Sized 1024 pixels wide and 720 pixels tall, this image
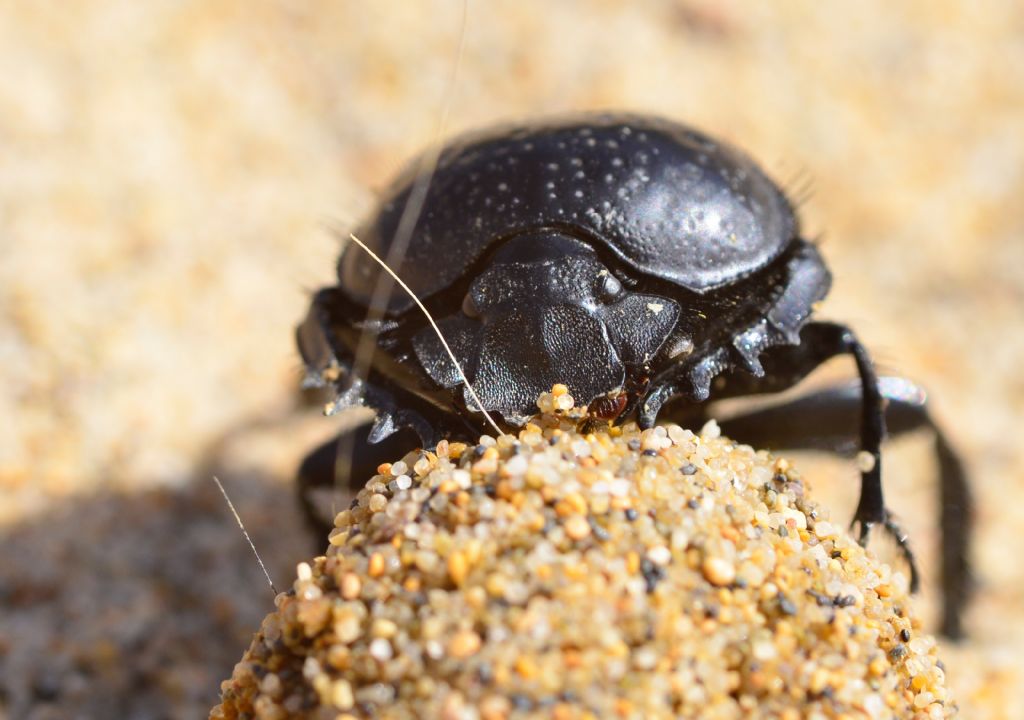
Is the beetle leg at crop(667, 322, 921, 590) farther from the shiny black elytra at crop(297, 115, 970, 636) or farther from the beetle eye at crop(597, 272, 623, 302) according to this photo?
the beetle eye at crop(597, 272, 623, 302)

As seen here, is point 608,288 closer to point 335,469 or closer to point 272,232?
point 335,469

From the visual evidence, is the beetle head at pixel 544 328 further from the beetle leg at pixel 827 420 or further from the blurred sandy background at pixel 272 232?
the blurred sandy background at pixel 272 232

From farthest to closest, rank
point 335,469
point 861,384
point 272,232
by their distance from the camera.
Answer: point 272,232 < point 335,469 < point 861,384

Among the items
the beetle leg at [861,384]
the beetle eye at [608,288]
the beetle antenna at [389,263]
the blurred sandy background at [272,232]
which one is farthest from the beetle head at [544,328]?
the blurred sandy background at [272,232]

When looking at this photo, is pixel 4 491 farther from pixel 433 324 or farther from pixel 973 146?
pixel 973 146

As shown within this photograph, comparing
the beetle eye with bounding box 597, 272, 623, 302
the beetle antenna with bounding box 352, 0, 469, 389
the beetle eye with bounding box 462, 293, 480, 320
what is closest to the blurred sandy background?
the beetle antenna with bounding box 352, 0, 469, 389

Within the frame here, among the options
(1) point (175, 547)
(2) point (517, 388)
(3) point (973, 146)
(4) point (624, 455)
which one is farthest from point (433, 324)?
(3) point (973, 146)

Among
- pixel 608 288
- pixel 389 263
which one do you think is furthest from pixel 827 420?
pixel 389 263
